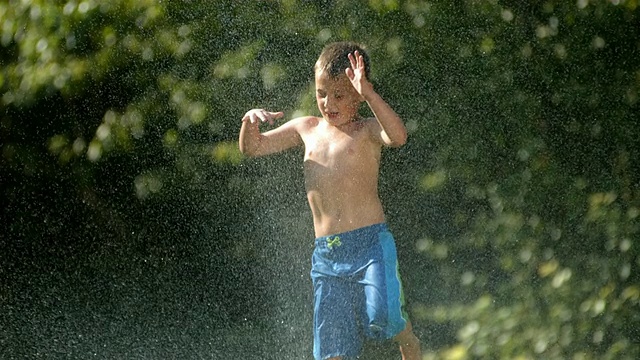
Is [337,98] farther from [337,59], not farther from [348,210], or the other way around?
[348,210]

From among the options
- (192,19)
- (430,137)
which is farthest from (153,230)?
(430,137)

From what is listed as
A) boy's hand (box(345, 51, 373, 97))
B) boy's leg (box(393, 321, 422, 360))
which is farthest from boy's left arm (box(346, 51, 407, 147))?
boy's leg (box(393, 321, 422, 360))

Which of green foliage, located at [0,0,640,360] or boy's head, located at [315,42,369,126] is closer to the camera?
boy's head, located at [315,42,369,126]

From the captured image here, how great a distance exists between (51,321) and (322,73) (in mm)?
2217

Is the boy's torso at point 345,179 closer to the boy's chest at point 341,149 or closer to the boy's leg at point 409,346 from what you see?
the boy's chest at point 341,149

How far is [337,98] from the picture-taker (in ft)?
12.7

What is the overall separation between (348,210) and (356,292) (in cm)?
26

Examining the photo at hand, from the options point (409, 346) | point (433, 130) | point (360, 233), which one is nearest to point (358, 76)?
point (360, 233)

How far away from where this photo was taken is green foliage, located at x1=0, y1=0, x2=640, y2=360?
414cm

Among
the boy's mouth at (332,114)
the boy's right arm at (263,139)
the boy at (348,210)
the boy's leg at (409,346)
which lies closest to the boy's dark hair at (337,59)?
the boy at (348,210)

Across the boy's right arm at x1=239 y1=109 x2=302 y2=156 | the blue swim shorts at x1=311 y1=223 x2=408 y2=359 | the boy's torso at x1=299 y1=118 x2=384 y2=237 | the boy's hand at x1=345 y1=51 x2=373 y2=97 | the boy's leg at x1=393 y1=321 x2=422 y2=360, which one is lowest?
the boy's leg at x1=393 y1=321 x2=422 y2=360

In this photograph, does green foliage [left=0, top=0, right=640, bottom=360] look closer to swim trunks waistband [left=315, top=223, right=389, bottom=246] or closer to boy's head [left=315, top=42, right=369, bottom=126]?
swim trunks waistband [left=315, top=223, right=389, bottom=246]

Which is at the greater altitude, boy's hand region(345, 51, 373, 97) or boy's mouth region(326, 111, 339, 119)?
boy's hand region(345, 51, 373, 97)

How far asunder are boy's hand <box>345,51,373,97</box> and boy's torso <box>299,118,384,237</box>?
20 cm
